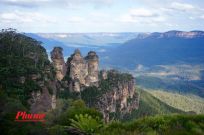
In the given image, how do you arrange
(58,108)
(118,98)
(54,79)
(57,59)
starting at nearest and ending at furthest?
(58,108), (54,79), (57,59), (118,98)

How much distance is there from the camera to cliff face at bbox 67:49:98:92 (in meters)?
120

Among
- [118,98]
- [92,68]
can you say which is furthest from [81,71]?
[118,98]

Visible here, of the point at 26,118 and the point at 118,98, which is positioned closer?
the point at 26,118

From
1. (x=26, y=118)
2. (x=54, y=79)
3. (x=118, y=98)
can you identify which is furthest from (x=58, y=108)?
(x=118, y=98)

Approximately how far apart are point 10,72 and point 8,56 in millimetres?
7194

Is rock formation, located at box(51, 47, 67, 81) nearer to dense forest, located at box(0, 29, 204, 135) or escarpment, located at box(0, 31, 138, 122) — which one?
escarpment, located at box(0, 31, 138, 122)

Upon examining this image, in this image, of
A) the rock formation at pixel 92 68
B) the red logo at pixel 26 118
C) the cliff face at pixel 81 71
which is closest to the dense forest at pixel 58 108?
the red logo at pixel 26 118

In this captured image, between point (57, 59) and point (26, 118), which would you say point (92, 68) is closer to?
point (57, 59)

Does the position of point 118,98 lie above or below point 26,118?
below

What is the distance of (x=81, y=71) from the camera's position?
124562mm

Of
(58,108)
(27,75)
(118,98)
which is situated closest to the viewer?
(58,108)

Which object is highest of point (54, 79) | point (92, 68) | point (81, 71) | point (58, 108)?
point (54, 79)

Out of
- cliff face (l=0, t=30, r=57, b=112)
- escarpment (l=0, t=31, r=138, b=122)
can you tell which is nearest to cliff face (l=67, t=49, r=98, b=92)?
escarpment (l=0, t=31, r=138, b=122)

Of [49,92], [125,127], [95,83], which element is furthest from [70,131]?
[95,83]
